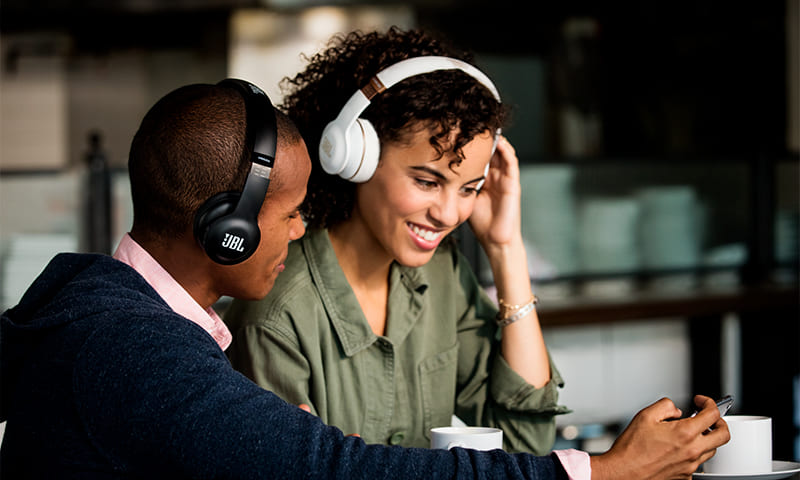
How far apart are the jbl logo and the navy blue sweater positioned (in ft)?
0.29

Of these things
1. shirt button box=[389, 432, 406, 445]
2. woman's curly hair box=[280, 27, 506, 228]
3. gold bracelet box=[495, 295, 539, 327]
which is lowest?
shirt button box=[389, 432, 406, 445]

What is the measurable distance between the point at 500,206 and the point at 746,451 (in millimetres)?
491

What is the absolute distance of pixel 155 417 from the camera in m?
0.71

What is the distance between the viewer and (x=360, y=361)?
122cm

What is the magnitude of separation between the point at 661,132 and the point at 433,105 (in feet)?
14.1

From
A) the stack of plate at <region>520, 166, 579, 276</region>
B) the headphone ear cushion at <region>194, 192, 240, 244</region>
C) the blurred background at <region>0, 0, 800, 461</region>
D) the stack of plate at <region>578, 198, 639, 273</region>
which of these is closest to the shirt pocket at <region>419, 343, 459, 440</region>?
the headphone ear cushion at <region>194, 192, 240, 244</region>

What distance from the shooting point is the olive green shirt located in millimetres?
1158

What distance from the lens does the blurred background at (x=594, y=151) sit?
2.97 metres

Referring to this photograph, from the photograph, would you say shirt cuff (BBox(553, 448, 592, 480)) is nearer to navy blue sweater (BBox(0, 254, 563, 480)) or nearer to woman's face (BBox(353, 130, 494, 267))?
navy blue sweater (BBox(0, 254, 563, 480))

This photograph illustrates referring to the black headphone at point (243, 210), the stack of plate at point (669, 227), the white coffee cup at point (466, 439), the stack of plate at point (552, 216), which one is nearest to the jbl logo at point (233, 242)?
the black headphone at point (243, 210)

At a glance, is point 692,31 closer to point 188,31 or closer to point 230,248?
point 188,31

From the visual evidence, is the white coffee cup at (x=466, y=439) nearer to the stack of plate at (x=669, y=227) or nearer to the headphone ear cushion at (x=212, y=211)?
the headphone ear cushion at (x=212, y=211)

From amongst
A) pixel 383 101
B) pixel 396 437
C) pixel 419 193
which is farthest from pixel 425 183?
pixel 396 437

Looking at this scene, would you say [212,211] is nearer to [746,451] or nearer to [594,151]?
[746,451]
